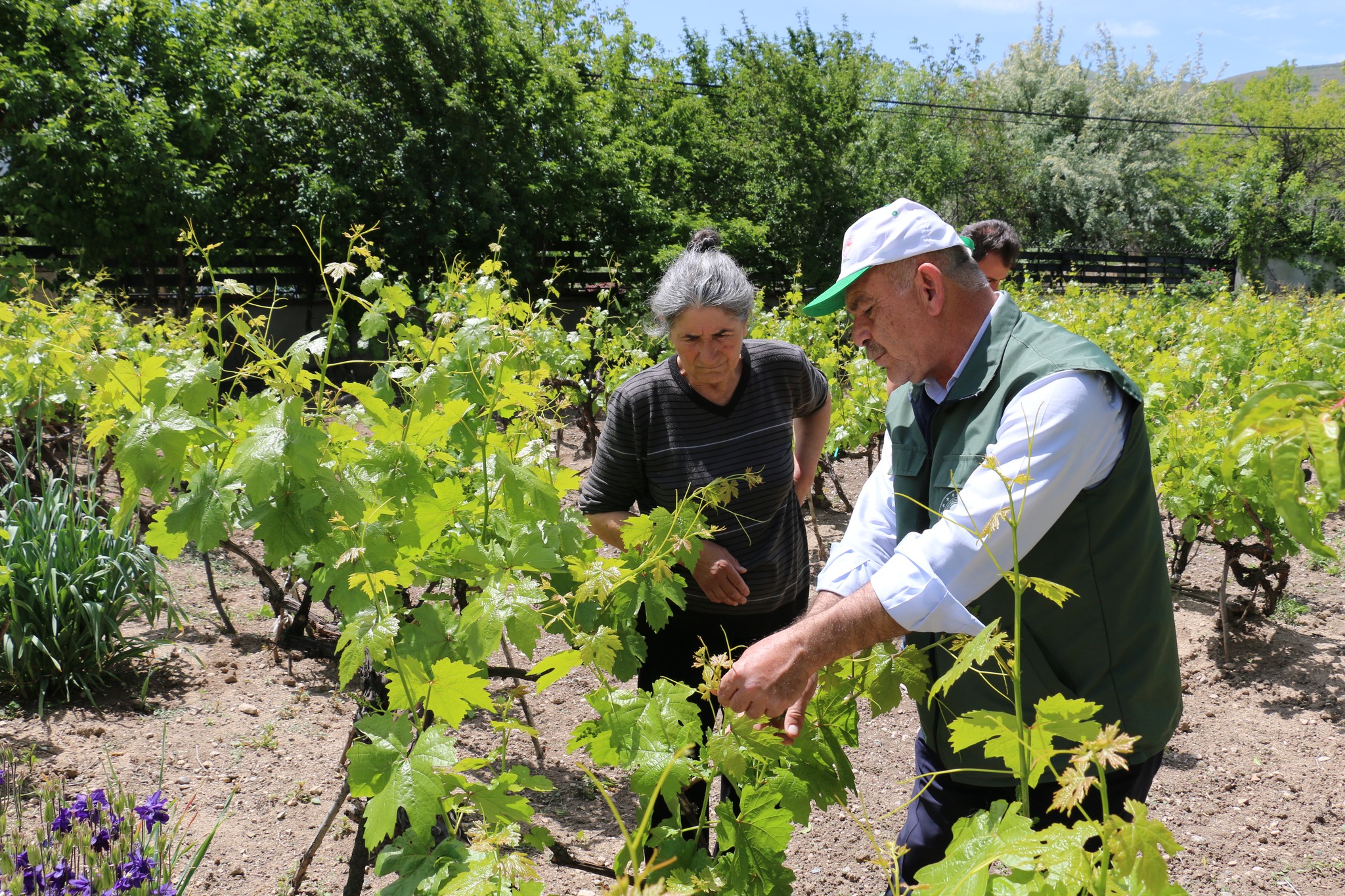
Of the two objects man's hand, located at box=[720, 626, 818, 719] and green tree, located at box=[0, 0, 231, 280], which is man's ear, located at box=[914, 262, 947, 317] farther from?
green tree, located at box=[0, 0, 231, 280]

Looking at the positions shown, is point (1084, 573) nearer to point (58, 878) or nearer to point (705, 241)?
point (705, 241)

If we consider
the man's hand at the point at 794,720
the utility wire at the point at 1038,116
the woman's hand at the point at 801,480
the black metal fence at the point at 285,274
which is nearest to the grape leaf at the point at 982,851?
the man's hand at the point at 794,720

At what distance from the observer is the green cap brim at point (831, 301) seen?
1721 millimetres

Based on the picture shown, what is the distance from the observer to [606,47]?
1686cm

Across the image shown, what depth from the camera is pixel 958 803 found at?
1.82m

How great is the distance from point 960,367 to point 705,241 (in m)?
1.43

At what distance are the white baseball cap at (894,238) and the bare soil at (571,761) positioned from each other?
5.06 ft

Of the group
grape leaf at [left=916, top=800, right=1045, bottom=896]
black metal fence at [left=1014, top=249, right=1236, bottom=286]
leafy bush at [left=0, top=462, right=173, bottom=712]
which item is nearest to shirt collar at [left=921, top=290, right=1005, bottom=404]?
grape leaf at [left=916, top=800, right=1045, bottom=896]

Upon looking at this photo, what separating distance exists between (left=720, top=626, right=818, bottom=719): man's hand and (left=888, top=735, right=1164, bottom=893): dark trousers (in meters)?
0.51

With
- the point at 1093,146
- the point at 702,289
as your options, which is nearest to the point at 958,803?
the point at 702,289

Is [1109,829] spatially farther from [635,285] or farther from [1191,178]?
[1191,178]

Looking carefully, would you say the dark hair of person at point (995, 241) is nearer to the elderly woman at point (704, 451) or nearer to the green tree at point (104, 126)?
the elderly woman at point (704, 451)

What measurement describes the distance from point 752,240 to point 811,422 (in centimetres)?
1321

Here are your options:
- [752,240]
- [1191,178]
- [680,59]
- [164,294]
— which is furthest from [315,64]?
[1191,178]
